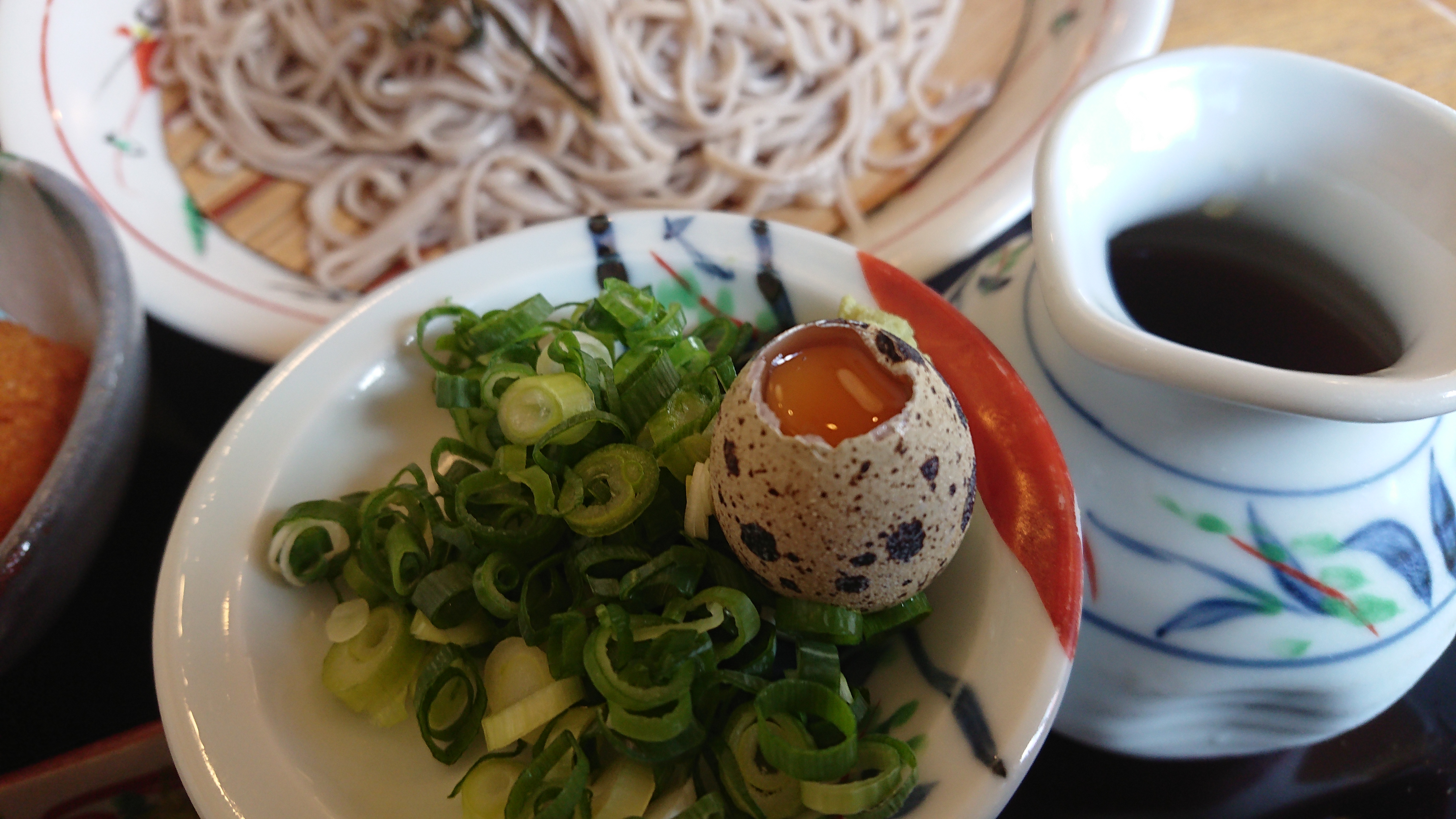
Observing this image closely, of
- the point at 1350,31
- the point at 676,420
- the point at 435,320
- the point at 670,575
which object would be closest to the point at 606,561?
the point at 670,575

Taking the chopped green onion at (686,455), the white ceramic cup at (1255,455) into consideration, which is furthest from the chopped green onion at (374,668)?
the white ceramic cup at (1255,455)

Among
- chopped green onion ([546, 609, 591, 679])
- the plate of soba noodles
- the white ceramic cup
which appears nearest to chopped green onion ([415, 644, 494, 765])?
chopped green onion ([546, 609, 591, 679])

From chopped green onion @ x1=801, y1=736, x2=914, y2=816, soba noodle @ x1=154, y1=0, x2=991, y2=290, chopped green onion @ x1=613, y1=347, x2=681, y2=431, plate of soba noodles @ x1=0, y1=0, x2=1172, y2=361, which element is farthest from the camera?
soba noodle @ x1=154, y1=0, x2=991, y2=290

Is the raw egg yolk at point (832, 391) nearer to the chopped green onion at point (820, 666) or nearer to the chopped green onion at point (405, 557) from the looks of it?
the chopped green onion at point (820, 666)

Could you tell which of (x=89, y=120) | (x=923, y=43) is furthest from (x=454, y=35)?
(x=923, y=43)

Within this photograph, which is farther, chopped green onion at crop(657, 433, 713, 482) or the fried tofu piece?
the fried tofu piece

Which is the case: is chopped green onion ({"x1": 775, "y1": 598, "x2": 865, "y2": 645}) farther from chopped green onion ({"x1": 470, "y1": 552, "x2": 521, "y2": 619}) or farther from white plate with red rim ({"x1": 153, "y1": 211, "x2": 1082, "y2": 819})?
chopped green onion ({"x1": 470, "y1": 552, "x2": 521, "y2": 619})
